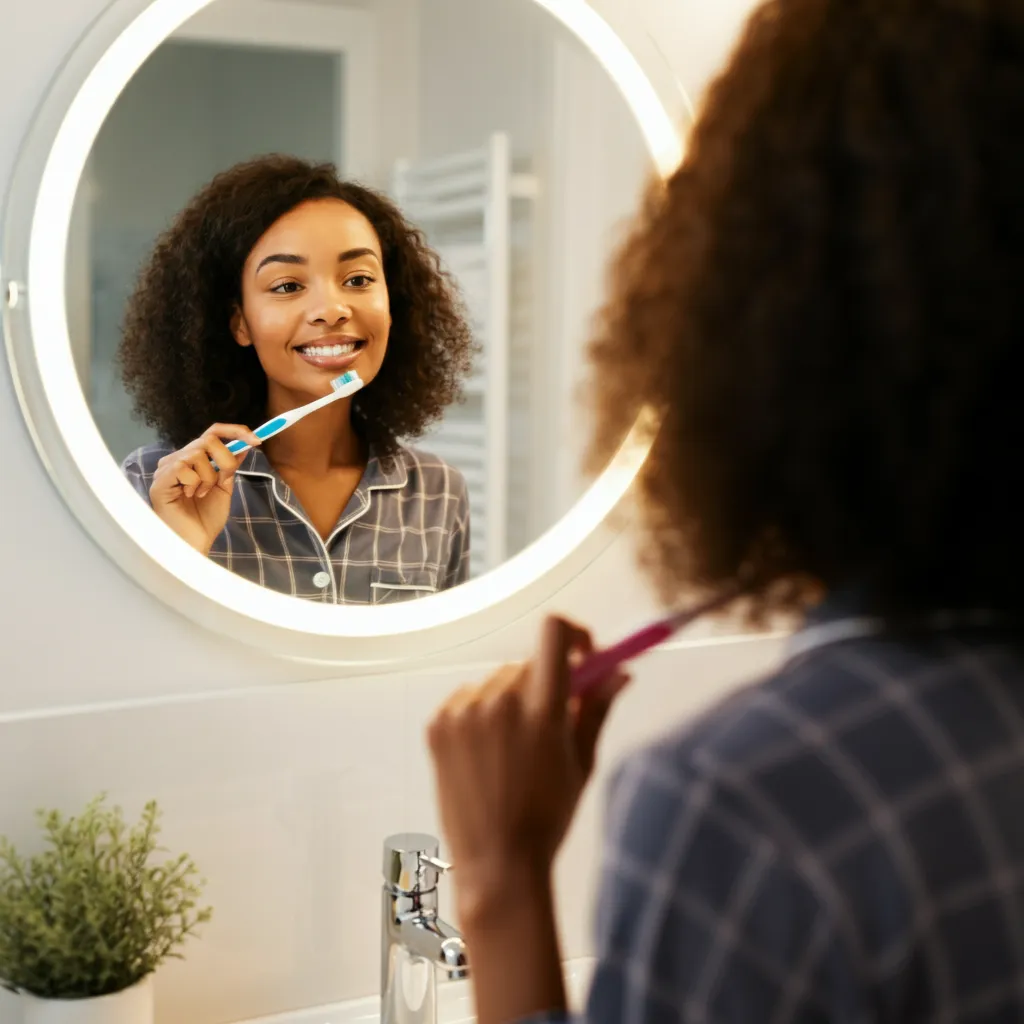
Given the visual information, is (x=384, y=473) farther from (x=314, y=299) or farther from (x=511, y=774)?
(x=511, y=774)

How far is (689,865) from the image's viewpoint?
0.44 m

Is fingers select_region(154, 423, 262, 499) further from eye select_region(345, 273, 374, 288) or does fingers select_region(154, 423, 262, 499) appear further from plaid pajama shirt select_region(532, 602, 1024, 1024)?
plaid pajama shirt select_region(532, 602, 1024, 1024)

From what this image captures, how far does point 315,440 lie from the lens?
1061 millimetres

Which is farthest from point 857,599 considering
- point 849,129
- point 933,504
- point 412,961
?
point 412,961

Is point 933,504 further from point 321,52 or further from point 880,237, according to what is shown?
point 321,52

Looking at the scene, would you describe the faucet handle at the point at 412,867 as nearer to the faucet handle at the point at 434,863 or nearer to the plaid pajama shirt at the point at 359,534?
the faucet handle at the point at 434,863

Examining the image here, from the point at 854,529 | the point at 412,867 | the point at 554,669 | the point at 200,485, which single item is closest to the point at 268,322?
the point at 200,485

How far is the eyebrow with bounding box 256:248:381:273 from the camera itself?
3.33 feet

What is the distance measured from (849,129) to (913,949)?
0.27 meters

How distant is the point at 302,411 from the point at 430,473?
134 mm

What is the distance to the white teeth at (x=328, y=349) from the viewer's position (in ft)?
3.41

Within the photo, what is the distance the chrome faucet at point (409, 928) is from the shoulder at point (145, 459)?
1.10 feet

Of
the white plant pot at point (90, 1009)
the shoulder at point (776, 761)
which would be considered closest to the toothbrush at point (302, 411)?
the white plant pot at point (90, 1009)

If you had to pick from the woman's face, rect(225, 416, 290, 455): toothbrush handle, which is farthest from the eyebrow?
rect(225, 416, 290, 455): toothbrush handle
